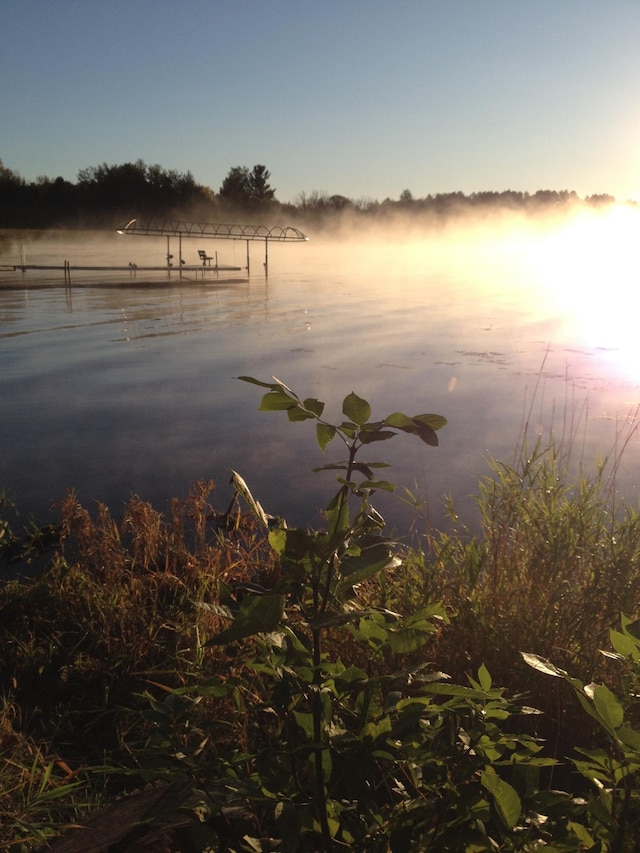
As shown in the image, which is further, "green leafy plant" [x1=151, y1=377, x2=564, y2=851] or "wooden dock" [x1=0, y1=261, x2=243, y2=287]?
"wooden dock" [x1=0, y1=261, x2=243, y2=287]

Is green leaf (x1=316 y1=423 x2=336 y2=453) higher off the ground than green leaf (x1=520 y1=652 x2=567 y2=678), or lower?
higher

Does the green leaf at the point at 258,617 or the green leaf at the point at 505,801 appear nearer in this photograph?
the green leaf at the point at 258,617

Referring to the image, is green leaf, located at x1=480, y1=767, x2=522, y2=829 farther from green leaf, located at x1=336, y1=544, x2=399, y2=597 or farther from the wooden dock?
the wooden dock

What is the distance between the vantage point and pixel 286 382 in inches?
336

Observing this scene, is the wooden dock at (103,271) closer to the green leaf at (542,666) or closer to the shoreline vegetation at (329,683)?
the shoreline vegetation at (329,683)

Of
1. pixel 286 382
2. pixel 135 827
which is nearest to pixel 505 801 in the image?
pixel 135 827

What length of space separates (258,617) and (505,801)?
52cm

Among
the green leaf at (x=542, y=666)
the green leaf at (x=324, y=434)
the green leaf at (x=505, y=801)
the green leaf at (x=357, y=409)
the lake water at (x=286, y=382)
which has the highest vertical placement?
the green leaf at (x=357, y=409)

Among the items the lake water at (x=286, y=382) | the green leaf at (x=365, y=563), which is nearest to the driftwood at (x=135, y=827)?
the green leaf at (x=365, y=563)

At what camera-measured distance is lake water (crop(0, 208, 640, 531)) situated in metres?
5.54

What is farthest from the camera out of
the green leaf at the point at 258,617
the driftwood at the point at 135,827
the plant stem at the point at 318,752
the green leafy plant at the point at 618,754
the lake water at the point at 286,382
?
the lake water at the point at 286,382

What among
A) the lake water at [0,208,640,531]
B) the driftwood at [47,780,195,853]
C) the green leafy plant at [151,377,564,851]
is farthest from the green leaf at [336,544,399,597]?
the lake water at [0,208,640,531]

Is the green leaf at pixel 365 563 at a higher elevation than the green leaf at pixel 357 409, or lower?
lower

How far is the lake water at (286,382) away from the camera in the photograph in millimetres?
5543
